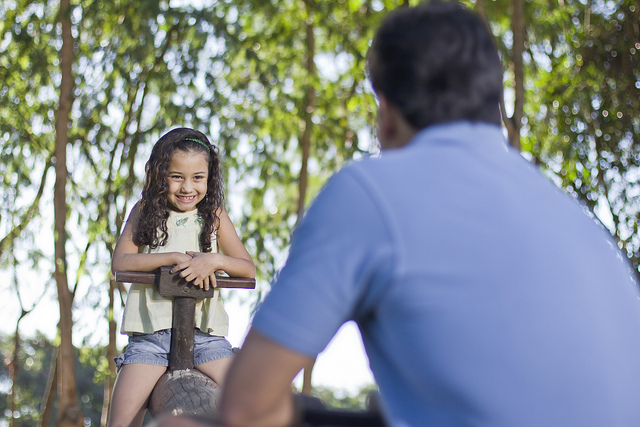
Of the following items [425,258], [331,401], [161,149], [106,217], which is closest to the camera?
[425,258]

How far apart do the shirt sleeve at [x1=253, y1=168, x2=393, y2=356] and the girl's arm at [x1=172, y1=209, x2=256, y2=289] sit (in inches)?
61.8

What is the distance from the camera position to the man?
923 mm

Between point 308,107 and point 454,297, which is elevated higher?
point 308,107

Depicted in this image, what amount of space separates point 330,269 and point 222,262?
5.47ft

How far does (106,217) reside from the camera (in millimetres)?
5887

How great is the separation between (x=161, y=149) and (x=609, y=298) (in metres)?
1.95

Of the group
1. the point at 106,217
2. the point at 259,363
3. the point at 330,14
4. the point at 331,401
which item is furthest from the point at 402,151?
the point at 331,401

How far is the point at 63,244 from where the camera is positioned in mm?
5402

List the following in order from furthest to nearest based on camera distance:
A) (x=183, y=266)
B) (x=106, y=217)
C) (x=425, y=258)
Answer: (x=106, y=217) → (x=183, y=266) → (x=425, y=258)

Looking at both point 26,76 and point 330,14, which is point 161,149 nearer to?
point 26,76

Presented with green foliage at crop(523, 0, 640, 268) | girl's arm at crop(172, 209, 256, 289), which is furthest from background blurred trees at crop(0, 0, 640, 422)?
girl's arm at crop(172, 209, 256, 289)

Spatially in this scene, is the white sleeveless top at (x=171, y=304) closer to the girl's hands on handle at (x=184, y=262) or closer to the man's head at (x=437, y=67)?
the girl's hands on handle at (x=184, y=262)

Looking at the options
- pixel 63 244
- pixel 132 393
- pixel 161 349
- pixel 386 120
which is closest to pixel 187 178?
pixel 161 349

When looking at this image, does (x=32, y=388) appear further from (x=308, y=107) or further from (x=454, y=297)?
(x=454, y=297)
